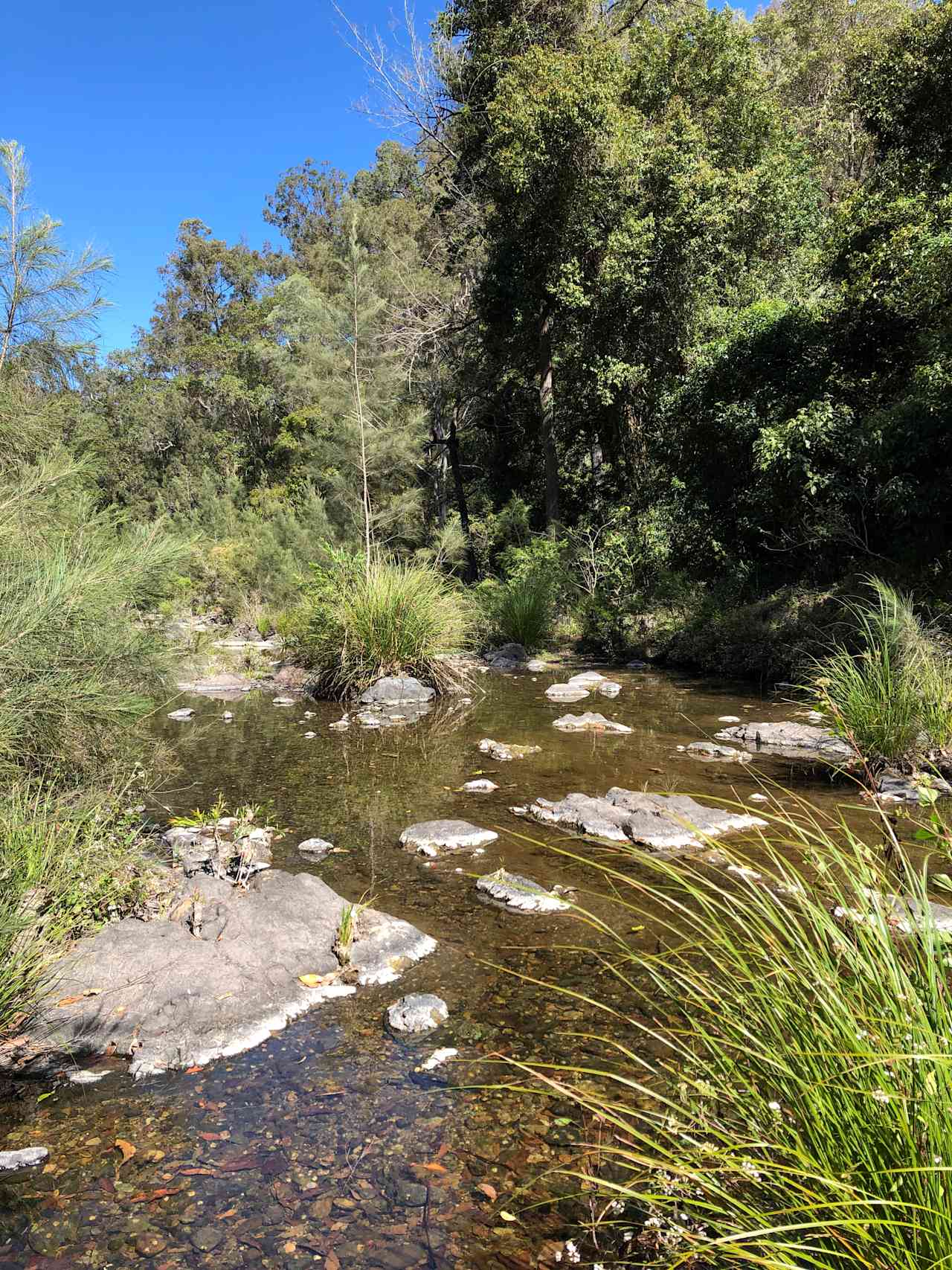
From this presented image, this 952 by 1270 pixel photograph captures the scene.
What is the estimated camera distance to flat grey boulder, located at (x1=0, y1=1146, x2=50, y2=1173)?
2264mm

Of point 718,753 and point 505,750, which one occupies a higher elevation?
point 505,750

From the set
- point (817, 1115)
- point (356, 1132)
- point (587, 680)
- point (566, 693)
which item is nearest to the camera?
point (817, 1115)

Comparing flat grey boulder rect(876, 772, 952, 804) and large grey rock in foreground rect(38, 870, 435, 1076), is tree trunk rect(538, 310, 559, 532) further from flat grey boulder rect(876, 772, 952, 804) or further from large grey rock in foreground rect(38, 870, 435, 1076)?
large grey rock in foreground rect(38, 870, 435, 1076)

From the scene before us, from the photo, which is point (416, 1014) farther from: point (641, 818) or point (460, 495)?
point (460, 495)

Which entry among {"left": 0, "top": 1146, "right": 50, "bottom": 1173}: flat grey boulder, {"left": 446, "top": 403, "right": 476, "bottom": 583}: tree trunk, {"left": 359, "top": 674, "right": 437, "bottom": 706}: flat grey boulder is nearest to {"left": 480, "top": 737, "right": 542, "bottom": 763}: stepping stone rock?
{"left": 359, "top": 674, "right": 437, "bottom": 706}: flat grey boulder

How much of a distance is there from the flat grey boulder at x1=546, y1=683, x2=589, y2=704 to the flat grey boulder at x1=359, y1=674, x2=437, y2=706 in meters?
1.57

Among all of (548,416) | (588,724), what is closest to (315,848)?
(588,724)

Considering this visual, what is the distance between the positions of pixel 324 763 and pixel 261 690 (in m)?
4.32

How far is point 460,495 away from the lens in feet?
67.6

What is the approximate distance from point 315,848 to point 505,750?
106 inches

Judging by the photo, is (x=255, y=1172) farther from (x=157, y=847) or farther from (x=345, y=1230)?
(x=157, y=847)

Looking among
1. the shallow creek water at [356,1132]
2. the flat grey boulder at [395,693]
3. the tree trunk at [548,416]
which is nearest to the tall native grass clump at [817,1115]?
the shallow creek water at [356,1132]

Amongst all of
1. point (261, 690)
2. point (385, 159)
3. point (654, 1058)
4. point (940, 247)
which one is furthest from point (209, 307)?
point (654, 1058)

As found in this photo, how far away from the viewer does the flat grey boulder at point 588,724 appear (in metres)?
8.06
